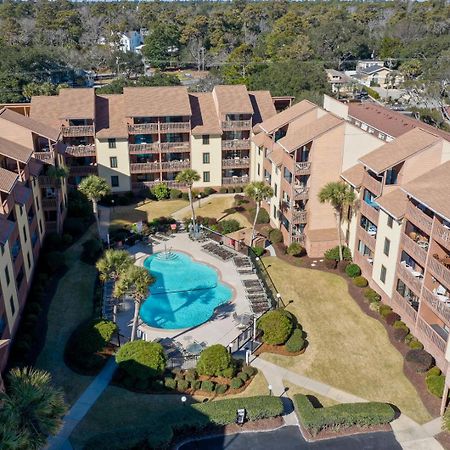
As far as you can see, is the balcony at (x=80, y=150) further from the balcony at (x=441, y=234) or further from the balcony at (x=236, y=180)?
the balcony at (x=441, y=234)

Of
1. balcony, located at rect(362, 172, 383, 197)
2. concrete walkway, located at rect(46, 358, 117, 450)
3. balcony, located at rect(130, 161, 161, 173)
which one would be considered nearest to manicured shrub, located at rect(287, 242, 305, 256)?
balcony, located at rect(362, 172, 383, 197)

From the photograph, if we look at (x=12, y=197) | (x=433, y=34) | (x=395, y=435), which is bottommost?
(x=395, y=435)

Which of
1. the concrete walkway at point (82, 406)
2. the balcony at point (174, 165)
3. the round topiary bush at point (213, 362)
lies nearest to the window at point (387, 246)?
the round topiary bush at point (213, 362)

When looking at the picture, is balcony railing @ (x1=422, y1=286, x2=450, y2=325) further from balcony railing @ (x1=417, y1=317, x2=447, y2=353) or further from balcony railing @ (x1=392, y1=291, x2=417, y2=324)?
balcony railing @ (x1=392, y1=291, x2=417, y2=324)

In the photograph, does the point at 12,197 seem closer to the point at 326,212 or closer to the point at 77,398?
the point at 77,398

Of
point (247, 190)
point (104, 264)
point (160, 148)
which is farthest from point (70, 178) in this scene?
point (104, 264)

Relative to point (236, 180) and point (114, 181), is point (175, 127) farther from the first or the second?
point (236, 180)

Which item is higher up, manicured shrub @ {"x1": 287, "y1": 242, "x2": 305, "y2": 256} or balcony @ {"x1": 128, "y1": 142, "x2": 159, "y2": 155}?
balcony @ {"x1": 128, "y1": 142, "x2": 159, "y2": 155}
